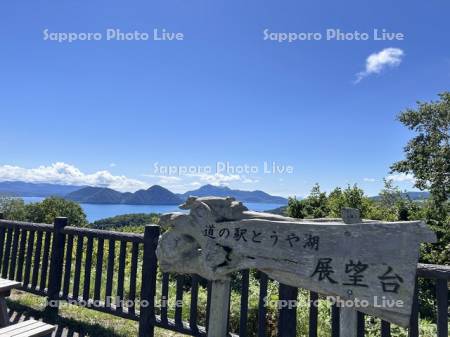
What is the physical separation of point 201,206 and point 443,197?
2026 centimetres

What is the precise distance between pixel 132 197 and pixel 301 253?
132m

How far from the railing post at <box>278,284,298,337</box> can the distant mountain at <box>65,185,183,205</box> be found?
282 feet

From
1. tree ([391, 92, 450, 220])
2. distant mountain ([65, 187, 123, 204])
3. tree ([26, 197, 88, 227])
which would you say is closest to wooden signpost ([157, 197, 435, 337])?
tree ([391, 92, 450, 220])

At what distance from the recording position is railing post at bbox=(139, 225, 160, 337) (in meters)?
4.44

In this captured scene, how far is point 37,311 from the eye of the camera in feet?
18.2

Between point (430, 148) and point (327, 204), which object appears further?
point (430, 148)

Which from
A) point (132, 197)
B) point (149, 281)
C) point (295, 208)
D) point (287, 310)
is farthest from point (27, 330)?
point (132, 197)

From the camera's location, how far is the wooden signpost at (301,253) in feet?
8.64

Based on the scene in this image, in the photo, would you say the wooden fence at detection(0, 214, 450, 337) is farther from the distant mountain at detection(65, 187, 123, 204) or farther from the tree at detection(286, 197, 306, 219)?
the distant mountain at detection(65, 187, 123, 204)

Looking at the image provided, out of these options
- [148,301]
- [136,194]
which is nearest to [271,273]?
[148,301]

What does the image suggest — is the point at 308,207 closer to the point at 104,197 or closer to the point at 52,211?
the point at 52,211

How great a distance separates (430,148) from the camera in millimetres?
22125

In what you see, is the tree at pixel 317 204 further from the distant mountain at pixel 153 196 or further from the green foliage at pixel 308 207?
the distant mountain at pixel 153 196

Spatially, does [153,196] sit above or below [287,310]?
above
